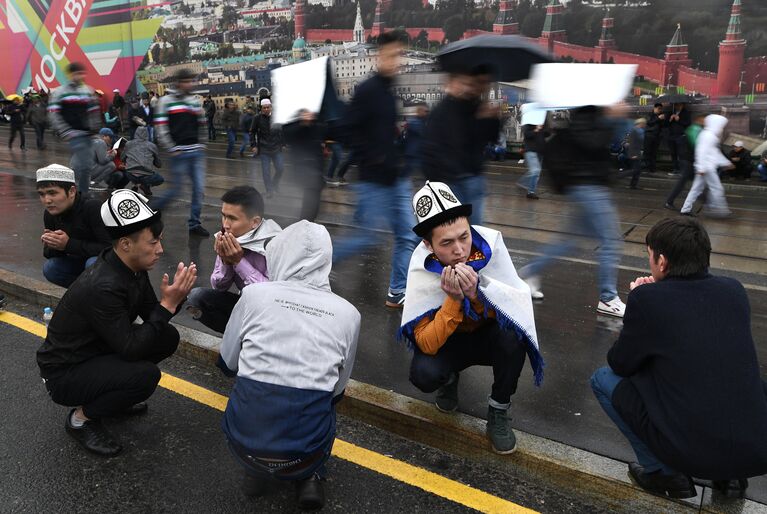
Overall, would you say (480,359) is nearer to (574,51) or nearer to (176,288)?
(176,288)

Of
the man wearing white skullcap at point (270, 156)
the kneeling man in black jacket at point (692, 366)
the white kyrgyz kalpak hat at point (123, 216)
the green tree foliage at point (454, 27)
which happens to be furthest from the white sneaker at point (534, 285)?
the green tree foliage at point (454, 27)

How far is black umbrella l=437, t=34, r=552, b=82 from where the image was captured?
445 centimetres

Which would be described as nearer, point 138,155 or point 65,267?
point 65,267

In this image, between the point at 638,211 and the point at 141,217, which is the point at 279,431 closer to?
the point at 141,217

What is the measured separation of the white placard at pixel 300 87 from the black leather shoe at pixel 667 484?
3.32 m

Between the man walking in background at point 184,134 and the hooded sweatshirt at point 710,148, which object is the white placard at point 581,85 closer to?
the man walking in background at point 184,134

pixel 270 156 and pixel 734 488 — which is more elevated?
pixel 734 488

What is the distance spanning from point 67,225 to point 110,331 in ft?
5.95

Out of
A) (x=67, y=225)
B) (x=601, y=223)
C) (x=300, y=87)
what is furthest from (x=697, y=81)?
(x=67, y=225)

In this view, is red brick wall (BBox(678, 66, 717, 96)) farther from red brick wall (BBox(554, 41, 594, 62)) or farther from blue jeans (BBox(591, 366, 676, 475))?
blue jeans (BBox(591, 366, 676, 475))

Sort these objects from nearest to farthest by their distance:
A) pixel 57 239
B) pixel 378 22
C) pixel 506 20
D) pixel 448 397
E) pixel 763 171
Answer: pixel 448 397, pixel 57 239, pixel 763 171, pixel 506 20, pixel 378 22

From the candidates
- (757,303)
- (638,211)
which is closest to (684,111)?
(638,211)

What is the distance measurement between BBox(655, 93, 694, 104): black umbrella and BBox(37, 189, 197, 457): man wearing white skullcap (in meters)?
12.9

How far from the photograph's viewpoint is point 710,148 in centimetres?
929
